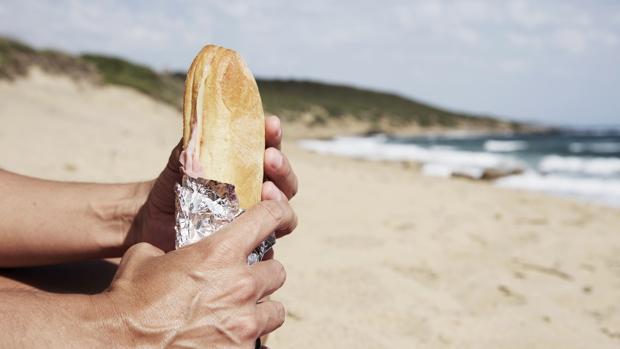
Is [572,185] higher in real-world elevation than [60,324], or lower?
lower

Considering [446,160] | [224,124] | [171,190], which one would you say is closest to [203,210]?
[224,124]

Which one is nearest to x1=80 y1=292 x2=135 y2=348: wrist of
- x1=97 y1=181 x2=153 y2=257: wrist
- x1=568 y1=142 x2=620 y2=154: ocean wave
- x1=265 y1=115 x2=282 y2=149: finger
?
x1=265 y1=115 x2=282 y2=149: finger

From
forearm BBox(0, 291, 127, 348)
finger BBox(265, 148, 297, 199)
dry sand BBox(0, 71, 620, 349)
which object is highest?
finger BBox(265, 148, 297, 199)

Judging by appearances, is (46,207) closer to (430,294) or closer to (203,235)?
(203,235)

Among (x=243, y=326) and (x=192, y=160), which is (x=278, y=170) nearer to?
(x=192, y=160)

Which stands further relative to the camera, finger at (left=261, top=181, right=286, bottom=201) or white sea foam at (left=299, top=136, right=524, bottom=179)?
white sea foam at (left=299, top=136, right=524, bottom=179)

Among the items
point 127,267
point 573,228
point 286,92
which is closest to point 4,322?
point 127,267

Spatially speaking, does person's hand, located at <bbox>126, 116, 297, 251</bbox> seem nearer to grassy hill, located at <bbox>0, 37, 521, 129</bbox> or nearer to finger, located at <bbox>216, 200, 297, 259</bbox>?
finger, located at <bbox>216, 200, 297, 259</bbox>
